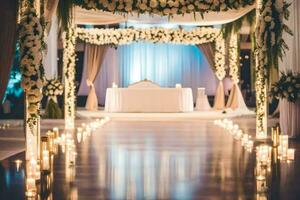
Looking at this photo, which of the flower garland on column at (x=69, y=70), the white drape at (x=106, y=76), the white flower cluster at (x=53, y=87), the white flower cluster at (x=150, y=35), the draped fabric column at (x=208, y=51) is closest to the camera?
the flower garland on column at (x=69, y=70)

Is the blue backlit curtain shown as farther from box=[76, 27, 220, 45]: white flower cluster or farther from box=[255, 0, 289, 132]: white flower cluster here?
box=[255, 0, 289, 132]: white flower cluster

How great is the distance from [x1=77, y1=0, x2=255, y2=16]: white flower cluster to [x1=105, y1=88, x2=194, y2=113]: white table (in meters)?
9.16

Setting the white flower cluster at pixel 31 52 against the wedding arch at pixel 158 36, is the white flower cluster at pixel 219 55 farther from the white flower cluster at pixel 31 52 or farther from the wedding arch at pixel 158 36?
the white flower cluster at pixel 31 52

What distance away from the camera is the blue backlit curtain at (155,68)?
2419 cm

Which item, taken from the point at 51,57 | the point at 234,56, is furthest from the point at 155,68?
the point at 51,57

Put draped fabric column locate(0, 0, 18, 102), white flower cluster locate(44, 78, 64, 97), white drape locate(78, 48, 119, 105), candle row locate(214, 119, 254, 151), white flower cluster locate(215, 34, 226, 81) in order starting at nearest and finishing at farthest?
draped fabric column locate(0, 0, 18, 102)
candle row locate(214, 119, 254, 151)
white flower cluster locate(44, 78, 64, 97)
white flower cluster locate(215, 34, 226, 81)
white drape locate(78, 48, 119, 105)

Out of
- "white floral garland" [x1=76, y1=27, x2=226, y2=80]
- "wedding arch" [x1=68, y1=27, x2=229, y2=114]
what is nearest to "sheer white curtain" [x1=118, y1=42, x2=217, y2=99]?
"wedding arch" [x1=68, y1=27, x2=229, y2=114]

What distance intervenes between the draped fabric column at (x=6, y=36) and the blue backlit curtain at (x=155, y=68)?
17.6 meters

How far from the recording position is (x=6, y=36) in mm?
6449

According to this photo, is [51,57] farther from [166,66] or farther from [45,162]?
[45,162]

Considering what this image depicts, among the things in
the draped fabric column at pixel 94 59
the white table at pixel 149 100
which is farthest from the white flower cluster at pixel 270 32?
the draped fabric column at pixel 94 59

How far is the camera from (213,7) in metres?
10.2

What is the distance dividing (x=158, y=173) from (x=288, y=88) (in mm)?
4460

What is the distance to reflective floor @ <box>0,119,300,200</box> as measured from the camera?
17.1 ft
